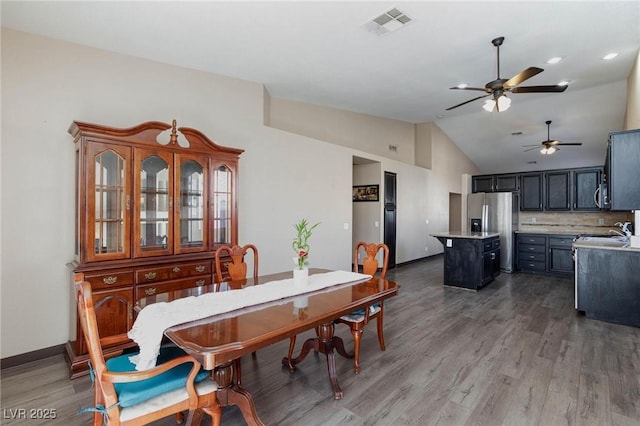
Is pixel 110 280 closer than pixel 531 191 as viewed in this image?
Yes

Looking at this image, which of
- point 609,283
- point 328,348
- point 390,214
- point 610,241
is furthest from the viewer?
point 390,214

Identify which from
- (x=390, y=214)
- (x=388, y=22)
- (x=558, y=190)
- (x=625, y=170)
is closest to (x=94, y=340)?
(x=388, y=22)

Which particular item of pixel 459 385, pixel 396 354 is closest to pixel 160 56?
pixel 396 354

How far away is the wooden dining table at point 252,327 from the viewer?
1380 millimetres

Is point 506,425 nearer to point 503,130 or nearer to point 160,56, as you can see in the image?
point 160,56

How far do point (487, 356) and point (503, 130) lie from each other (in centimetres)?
705

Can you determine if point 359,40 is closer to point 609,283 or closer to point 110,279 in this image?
point 110,279

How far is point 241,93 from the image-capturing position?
4.16m

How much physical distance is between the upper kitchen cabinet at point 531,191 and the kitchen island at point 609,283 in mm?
3790

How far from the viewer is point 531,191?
7449 mm

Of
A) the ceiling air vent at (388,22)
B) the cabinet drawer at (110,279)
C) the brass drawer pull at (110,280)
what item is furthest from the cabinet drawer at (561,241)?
the brass drawer pull at (110,280)

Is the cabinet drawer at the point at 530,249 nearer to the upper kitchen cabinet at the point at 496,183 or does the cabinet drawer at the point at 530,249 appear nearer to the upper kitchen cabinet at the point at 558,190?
the upper kitchen cabinet at the point at 558,190

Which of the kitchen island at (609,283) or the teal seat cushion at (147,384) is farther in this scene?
the kitchen island at (609,283)

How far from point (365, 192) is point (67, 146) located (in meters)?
5.45
